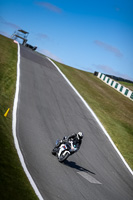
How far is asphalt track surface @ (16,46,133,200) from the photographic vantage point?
990 cm

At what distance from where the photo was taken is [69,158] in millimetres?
13102

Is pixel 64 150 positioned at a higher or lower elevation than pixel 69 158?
higher

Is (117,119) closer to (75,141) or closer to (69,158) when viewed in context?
(69,158)

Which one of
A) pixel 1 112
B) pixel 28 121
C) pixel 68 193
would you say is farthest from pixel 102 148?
pixel 68 193

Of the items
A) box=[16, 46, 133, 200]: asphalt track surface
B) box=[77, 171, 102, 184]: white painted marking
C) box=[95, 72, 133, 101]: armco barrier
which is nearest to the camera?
box=[16, 46, 133, 200]: asphalt track surface

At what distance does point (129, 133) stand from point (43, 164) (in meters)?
14.0

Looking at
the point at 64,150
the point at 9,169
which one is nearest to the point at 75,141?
the point at 64,150

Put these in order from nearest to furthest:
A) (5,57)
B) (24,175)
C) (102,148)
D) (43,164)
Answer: (24,175) → (43,164) → (102,148) → (5,57)

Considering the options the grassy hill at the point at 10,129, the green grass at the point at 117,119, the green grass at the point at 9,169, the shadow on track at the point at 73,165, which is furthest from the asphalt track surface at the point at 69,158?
the green grass at the point at 117,119

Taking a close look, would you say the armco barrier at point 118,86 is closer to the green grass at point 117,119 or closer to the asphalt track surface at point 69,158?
the green grass at point 117,119

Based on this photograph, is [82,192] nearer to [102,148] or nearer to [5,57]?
[102,148]

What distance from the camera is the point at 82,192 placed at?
9.91 meters

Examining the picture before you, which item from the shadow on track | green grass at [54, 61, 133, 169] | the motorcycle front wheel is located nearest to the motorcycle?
the motorcycle front wheel

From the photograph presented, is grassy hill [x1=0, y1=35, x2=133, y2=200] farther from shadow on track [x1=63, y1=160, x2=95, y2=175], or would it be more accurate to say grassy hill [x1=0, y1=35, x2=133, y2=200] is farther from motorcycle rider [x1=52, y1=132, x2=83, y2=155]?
shadow on track [x1=63, y1=160, x2=95, y2=175]
